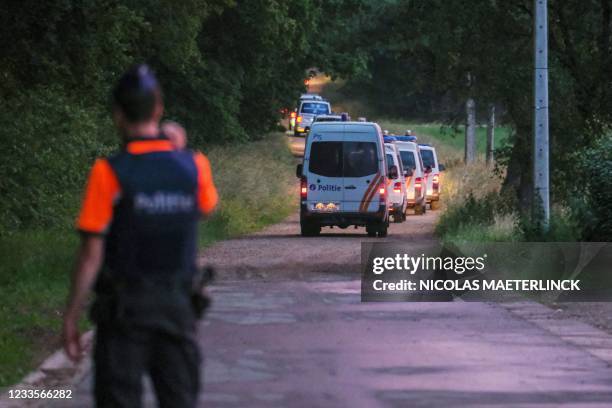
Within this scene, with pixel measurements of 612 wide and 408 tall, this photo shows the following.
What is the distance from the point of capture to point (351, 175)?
33500mm

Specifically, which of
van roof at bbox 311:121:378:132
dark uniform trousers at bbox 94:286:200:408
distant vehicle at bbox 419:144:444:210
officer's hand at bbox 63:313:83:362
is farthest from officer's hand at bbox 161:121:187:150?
distant vehicle at bbox 419:144:444:210

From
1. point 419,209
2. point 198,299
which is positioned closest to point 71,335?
point 198,299

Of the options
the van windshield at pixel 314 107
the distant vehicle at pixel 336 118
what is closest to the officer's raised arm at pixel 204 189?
the distant vehicle at pixel 336 118

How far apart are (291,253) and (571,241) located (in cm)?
746

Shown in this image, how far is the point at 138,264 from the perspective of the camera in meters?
6.77

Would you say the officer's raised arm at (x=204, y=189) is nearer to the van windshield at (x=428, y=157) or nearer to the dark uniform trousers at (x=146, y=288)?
the dark uniform trousers at (x=146, y=288)

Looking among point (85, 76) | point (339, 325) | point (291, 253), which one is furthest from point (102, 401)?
point (291, 253)

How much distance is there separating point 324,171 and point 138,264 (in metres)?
26.9

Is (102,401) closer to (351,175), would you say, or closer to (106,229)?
(106,229)

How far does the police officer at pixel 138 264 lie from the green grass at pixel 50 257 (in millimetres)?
4928

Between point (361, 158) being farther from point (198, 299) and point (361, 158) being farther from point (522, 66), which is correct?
point (198, 299)

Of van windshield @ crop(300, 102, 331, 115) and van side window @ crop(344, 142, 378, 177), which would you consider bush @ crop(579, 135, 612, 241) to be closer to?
van side window @ crop(344, 142, 378, 177)

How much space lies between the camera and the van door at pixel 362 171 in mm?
33438

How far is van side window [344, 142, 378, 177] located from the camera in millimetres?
33531
